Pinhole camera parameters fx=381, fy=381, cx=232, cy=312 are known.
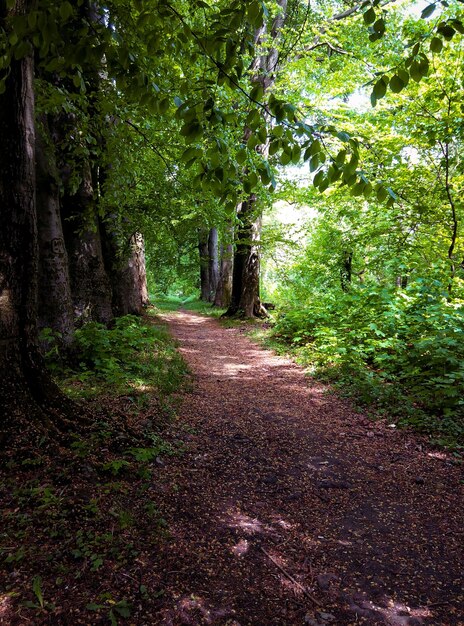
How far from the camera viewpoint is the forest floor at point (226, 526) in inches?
84.4

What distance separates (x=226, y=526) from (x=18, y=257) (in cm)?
268

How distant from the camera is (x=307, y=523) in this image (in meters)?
3.01

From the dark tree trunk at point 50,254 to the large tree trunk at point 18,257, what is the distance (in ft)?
7.29

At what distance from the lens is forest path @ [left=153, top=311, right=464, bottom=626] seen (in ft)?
7.35

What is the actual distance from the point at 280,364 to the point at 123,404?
4.28m

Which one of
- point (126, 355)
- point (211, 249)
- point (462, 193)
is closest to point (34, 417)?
point (126, 355)

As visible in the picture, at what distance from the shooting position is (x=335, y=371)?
700 cm

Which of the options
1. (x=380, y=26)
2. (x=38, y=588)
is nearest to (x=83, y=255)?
(x=38, y=588)

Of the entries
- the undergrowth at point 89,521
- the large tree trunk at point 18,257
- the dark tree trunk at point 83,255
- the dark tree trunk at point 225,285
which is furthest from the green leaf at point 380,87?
the dark tree trunk at point 225,285

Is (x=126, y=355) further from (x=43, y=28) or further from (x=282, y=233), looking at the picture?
(x=282, y=233)

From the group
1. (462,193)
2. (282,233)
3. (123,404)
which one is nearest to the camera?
(123,404)

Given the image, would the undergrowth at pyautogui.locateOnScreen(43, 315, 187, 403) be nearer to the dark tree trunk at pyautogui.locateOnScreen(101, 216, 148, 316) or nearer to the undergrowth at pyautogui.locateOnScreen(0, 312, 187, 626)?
the undergrowth at pyautogui.locateOnScreen(0, 312, 187, 626)

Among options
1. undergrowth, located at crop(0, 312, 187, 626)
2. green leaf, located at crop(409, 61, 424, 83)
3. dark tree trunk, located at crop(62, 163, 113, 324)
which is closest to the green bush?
undergrowth, located at crop(0, 312, 187, 626)

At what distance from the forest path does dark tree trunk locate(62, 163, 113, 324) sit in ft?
11.2
